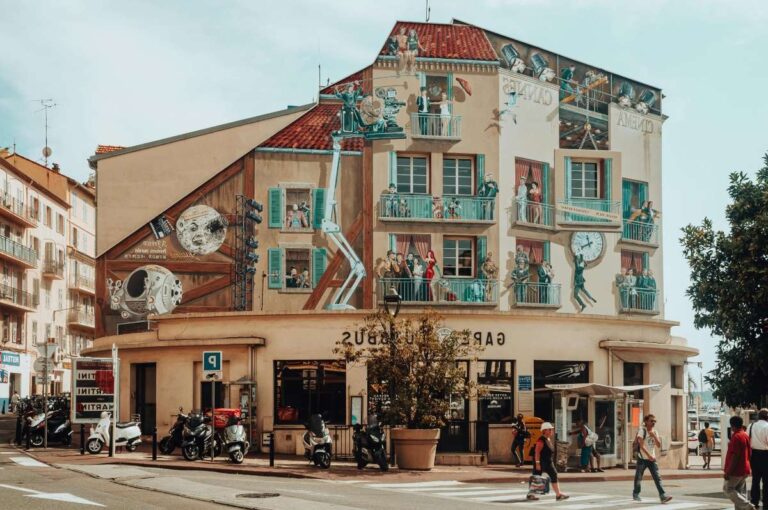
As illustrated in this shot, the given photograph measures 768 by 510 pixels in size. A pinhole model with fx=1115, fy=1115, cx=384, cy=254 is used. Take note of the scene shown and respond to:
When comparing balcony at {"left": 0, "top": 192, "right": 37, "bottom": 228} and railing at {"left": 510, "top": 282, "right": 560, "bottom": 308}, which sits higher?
balcony at {"left": 0, "top": 192, "right": 37, "bottom": 228}

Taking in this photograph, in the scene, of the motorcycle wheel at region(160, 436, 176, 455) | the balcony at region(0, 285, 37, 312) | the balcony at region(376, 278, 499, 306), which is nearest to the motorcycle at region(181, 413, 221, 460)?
the motorcycle wheel at region(160, 436, 176, 455)

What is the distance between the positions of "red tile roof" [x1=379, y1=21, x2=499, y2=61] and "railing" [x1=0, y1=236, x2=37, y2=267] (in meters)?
36.5

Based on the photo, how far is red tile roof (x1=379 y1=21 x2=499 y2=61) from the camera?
122 feet

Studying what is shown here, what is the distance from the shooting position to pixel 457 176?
37.0 metres

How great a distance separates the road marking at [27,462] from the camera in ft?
86.2

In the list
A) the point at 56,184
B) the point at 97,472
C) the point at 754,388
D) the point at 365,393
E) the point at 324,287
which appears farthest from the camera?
the point at 56,184

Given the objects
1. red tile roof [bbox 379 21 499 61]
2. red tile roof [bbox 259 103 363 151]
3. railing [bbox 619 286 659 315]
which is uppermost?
red tile roof [bbox 379 21 499 61]

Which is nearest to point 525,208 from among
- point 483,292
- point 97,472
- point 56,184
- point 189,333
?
point 483,292

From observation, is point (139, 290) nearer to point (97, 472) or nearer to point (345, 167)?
point (345, 167)

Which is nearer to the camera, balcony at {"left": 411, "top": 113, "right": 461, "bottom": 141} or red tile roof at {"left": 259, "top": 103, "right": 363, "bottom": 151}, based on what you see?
balcony at {"left": 411, "top": 113, "right": 461, "bottom": 141}

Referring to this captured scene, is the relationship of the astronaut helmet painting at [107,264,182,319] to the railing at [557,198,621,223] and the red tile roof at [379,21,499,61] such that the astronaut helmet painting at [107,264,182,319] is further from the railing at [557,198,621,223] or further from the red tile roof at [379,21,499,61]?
the railing at [557,198,621,223]

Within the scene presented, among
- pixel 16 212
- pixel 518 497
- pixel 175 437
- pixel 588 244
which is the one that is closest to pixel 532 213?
pixel 588 244

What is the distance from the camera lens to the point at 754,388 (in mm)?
28391

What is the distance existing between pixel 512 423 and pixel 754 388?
7211 mm
